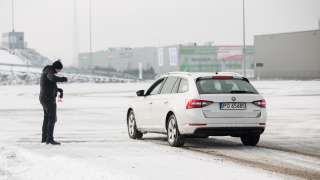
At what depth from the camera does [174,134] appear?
14703 millimetres

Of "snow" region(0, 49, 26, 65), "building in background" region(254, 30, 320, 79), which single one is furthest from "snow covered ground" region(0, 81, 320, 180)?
"snow" region(0, 49, 26, 65)

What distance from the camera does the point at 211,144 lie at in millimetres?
15516

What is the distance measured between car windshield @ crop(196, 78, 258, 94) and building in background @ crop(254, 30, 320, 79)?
304 ft

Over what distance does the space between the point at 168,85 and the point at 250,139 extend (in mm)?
2062

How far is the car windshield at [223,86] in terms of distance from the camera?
14511 millimetres

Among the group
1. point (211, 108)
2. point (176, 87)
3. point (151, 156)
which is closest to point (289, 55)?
point (176, 87)

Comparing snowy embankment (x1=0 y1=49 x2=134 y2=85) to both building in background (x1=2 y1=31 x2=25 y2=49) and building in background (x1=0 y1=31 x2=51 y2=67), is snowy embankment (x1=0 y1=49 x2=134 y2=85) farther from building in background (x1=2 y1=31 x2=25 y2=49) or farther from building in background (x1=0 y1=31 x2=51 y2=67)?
building in background (x1=2 y1=31 x2=25 y2=49)

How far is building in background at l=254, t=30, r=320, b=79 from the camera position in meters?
108

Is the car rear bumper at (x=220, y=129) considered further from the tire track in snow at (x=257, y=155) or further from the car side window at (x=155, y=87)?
the car side window at (x=155, y=87)

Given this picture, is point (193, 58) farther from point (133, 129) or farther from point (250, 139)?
point (250, 139)

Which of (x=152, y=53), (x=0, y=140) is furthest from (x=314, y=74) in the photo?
(x=0, y=140)

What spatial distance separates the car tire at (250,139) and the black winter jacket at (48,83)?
374 centimetres

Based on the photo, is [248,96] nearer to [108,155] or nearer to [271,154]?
[271,154]

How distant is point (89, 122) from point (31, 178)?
42.9 ft
